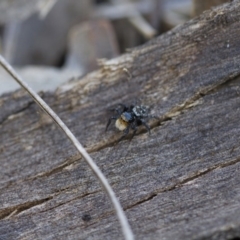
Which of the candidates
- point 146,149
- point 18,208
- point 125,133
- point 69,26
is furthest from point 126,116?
point 69,26

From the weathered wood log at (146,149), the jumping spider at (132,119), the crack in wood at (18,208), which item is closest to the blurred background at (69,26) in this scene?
the weathered wood log at (146,149)

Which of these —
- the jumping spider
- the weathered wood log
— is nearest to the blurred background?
the weathered wood log

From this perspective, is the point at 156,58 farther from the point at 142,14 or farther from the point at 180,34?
the point at 142,14

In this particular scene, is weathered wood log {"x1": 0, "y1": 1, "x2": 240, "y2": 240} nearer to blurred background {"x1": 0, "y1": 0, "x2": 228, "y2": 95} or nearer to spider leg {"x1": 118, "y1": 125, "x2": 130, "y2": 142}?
spider leg {"x1": 118, "y1": 125, "x2": 130, "y2": 142}

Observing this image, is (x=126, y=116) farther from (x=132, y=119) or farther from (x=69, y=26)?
(x=69, y=26)

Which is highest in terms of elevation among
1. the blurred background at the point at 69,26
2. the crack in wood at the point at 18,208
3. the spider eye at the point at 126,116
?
the blurred background at the point at 69,26

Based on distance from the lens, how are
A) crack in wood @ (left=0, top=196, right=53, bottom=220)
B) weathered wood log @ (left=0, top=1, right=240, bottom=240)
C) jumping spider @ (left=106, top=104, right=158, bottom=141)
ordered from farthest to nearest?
1. jumping spider @ (left=106, top=104, right=158, bottom=141)
2. crack in wood @ (left=0, top=196, right=53, bottom=220)
3. weathered wood log @ (left=0, top=1, right=240, bottom=240)

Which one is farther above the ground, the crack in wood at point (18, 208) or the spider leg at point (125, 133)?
the spider leg at point (125, 133)

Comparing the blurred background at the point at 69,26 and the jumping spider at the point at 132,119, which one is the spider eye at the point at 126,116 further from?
the blurred background at the point at 69,26

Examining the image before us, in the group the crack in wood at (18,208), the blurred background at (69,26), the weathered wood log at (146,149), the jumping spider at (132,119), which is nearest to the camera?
the weathered wood log at (146,149)
